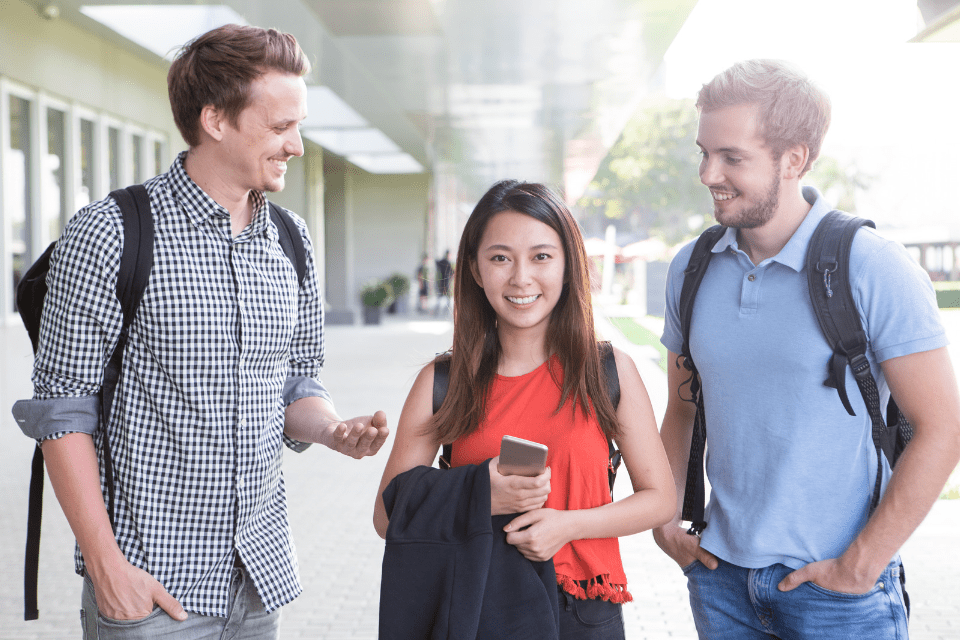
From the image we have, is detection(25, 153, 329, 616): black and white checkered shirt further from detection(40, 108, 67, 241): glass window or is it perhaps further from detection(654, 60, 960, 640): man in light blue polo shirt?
detection(40, 108, 67, 241): glass window

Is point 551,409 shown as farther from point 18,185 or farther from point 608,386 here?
point 18,185

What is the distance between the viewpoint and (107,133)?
55.1 ft

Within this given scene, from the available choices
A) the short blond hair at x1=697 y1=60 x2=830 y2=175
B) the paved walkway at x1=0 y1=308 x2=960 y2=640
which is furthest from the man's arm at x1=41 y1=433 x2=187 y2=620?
the short blond hair at x1=697 y1=60 x2=830 y2=175

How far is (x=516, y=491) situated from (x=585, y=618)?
357 millimetres

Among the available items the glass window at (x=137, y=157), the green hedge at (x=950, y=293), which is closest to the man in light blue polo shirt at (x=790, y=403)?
the green hedge at (x=950, y=293)

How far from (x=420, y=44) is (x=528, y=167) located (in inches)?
464

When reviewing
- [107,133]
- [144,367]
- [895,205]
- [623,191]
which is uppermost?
[107,133]

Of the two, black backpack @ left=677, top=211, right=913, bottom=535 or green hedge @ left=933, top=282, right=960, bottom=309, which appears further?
green hedge @ left=933, top=282, right=960, bottom=309

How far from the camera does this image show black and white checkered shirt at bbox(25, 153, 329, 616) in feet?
6.12

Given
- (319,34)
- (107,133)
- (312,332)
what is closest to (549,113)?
(319,34)

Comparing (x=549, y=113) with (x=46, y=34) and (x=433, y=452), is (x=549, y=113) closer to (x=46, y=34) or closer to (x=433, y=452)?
(x=46, y=34)

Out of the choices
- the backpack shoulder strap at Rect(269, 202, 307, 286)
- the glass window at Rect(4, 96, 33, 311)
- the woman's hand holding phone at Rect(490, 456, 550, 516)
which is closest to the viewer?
the woman's hand holding phone at Rect(490, 456, 550, 516)

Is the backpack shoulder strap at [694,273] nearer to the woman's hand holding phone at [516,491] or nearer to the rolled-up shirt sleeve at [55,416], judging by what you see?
the woman's hand holding phone at [516,491]

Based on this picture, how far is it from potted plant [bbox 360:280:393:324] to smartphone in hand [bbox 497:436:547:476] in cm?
2481
